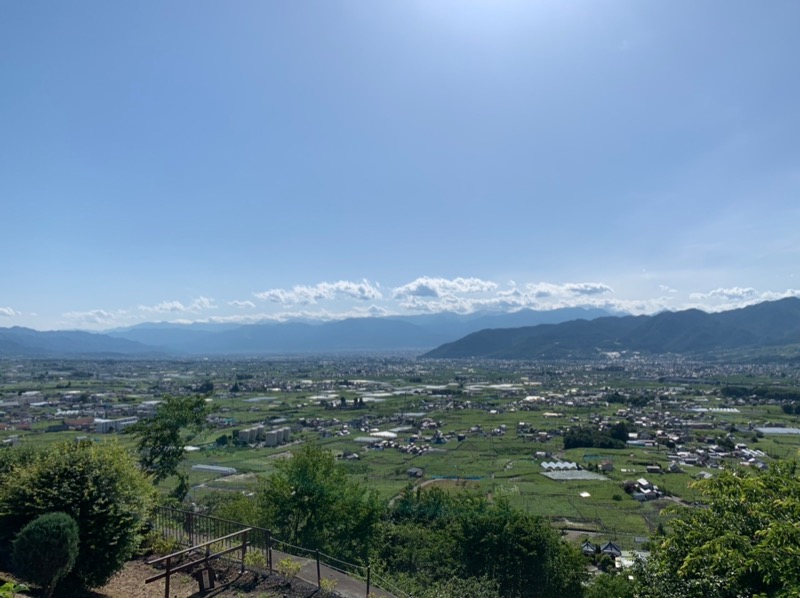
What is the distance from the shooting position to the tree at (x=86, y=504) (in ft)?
23.5

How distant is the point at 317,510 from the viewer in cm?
1512

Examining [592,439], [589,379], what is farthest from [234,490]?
[589,379]

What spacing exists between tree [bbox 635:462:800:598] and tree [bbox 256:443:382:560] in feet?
29.1

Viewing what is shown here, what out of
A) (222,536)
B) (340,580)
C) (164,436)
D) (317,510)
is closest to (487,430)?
(317,510)

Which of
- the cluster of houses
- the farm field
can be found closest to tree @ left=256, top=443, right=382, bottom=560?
the farm field

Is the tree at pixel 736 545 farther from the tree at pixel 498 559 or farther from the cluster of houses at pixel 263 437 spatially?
the cluster of houses at pixel 263 437

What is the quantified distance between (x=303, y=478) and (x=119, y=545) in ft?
27.0

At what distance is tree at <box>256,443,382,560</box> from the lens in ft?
49.5

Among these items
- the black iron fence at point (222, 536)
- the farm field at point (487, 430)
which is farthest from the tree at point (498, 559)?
the farm field at point (487, 430)

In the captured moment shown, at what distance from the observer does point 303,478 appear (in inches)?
603

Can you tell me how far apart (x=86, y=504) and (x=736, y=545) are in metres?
9.34

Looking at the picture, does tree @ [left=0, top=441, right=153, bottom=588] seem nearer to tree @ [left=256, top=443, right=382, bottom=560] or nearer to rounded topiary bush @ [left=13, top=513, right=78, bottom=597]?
rounded topiary bush @ [left=13, top=513, right=78, bottom=597]

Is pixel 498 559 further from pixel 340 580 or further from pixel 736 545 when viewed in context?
pixel 736 545

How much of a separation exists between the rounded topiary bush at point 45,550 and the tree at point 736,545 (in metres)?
7.97
